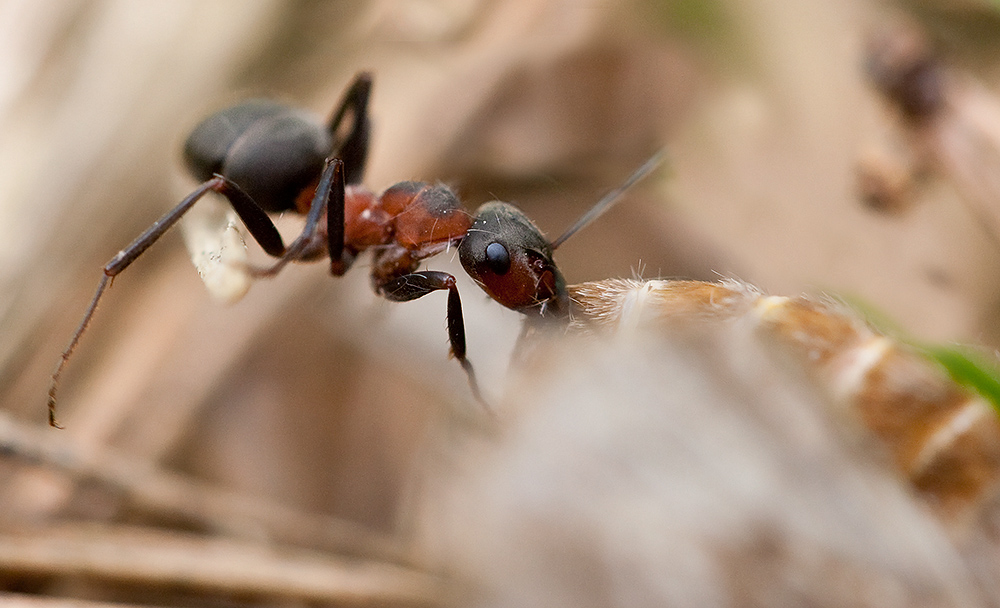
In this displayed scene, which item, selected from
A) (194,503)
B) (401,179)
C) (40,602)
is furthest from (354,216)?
(40,602)

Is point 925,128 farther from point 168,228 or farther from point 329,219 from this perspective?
point 168,228

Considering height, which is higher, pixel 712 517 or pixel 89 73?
pixel 89 73

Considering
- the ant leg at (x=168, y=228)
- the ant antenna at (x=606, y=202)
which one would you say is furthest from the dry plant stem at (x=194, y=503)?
the ant antenna at (x=606, y=202)

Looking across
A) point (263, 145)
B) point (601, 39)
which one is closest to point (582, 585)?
point (263, 145)

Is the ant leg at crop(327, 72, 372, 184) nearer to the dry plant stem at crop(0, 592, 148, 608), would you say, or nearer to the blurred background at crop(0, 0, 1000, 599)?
the blurred background at crop(0, 0, 1000, 599)

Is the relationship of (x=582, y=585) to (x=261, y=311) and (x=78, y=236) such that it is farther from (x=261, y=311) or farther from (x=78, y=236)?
(x=78, y=236)

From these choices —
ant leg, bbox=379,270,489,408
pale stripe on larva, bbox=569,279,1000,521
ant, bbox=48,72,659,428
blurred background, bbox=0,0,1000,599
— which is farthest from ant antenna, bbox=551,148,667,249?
pale stripe on larva, bbox=569,279,1000,521

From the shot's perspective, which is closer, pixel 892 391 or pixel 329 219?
pixel 892 391
